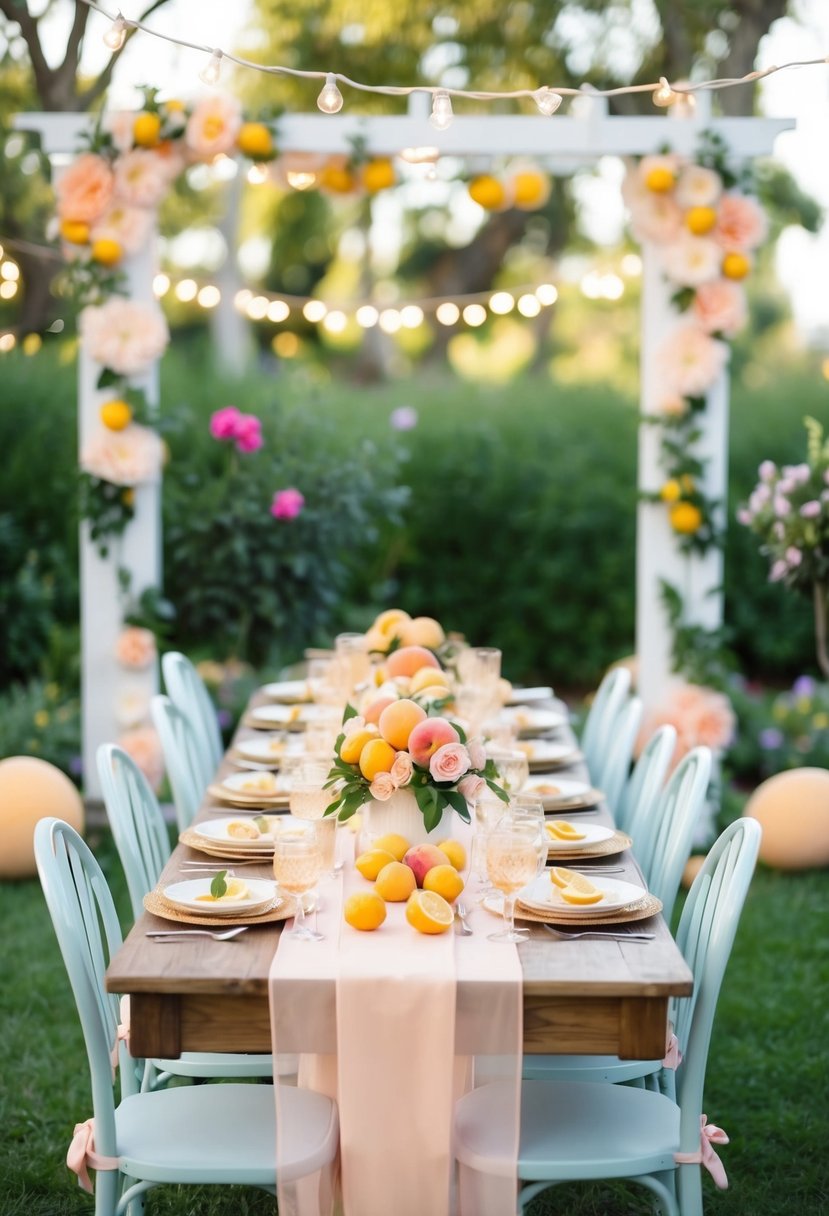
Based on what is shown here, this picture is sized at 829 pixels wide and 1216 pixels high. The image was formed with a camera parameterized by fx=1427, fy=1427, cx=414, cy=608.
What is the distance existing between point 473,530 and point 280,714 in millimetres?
3959

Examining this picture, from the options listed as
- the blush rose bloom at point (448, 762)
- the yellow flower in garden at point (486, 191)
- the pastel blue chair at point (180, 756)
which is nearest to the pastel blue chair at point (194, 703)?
the pastel blue chair at point (180, 756)

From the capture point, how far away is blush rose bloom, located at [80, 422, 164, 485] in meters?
4.99

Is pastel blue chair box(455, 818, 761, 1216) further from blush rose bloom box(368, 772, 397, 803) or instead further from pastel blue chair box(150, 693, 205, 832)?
pastel blue chair box(150, 693, 205, 832)

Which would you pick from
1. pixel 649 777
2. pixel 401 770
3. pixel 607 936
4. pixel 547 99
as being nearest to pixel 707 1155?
pixel 607 936

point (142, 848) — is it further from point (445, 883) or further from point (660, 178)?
point (660, 178)

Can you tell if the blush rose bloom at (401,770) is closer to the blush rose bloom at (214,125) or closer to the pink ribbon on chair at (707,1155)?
the pink ribbon on chair at (707,1155)

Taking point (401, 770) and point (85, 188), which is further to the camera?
point (85, 188)

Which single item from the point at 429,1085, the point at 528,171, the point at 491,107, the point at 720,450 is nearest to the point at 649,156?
the point at 528,171

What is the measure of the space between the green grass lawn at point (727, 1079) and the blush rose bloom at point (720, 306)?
1.99 meters

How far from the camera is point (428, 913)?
2.28 meters

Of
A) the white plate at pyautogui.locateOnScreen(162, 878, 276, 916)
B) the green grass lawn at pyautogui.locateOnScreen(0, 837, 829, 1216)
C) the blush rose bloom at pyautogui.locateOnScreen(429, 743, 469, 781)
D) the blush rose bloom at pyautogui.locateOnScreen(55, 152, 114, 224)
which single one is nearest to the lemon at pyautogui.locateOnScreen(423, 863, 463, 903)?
the blush rose bloom at pyautogui.locateOnScreen(429, 743, 469, 781)

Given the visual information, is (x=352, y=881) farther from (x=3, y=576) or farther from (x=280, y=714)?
(x=3, y=576)

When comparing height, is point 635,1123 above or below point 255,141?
below

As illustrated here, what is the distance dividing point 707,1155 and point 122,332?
3552mm
